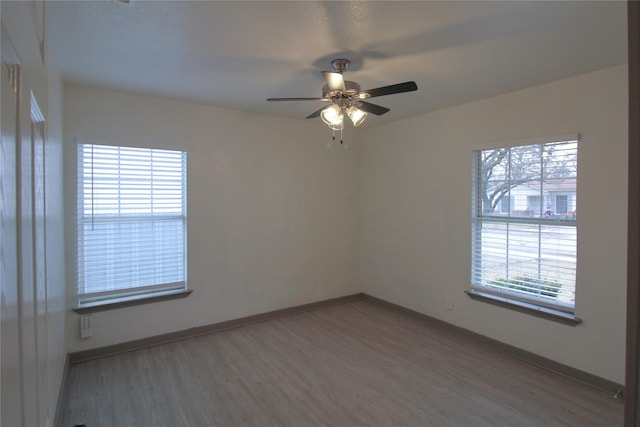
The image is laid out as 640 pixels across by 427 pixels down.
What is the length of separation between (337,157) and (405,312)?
2254mm

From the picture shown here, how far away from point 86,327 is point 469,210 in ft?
12.8

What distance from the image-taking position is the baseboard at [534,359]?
2.74 metres

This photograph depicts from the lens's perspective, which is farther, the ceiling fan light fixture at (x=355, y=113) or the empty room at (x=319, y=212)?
the ceiling fan light fixture at (x=355, y=113)

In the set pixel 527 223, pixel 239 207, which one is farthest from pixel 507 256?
pixel 239 207

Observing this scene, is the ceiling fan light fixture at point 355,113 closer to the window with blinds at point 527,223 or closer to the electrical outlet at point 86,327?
the window with blinds at point 527,223

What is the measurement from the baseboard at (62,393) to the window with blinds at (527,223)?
3.64m

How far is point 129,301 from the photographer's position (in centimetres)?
339

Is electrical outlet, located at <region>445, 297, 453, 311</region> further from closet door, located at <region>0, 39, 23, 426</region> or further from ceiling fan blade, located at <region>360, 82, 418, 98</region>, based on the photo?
closet door, located at <region>0, 39, 23, 426</region>

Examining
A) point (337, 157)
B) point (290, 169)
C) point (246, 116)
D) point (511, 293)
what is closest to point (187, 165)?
point (246, 116)

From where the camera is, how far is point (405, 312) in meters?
4.43

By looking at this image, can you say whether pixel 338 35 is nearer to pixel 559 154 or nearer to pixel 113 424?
pixel 559 154

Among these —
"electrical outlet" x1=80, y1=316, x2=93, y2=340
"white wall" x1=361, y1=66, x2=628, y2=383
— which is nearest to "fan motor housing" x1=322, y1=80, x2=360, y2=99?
"white wall" x1=361, y1=66, x2=628, y2=383

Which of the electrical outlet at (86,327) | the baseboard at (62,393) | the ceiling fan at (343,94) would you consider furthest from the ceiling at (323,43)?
the baseboard at (62,393)

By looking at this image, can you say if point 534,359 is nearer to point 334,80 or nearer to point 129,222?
point 334,80
